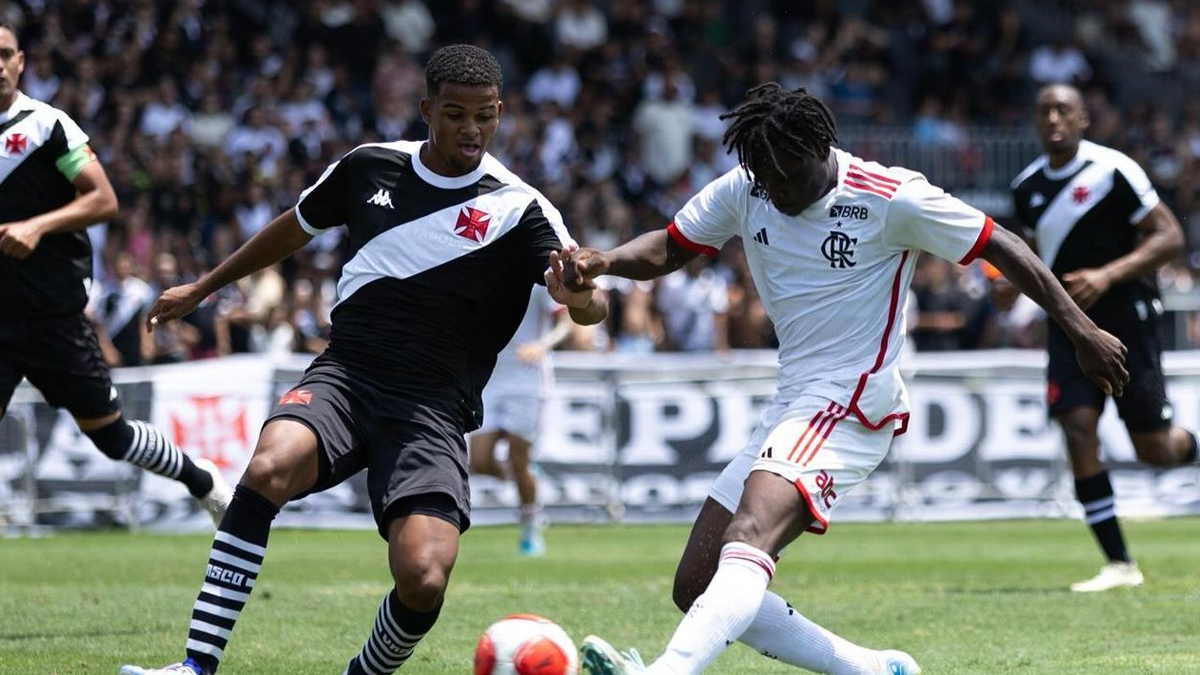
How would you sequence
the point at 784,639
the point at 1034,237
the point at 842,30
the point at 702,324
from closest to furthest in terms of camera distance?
the point at 784,639
the point at 1034,237
the point at 702,324
the point at 842,30

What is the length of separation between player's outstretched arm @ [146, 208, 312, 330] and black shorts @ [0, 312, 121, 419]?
2.43 metres

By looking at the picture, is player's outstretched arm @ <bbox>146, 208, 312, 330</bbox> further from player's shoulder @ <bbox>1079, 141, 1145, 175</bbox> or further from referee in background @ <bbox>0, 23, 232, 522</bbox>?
player's shoulder @ <bbox>1079, 141, 1145, 175</bbox>

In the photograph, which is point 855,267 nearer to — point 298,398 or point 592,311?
point 592,311

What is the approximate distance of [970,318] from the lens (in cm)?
2225

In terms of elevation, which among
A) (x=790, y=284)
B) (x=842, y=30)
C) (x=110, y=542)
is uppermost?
(x=842, y=30)

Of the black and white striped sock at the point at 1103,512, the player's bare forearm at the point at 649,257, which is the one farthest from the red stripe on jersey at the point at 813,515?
the black and white striped sock at the point at 1103,512

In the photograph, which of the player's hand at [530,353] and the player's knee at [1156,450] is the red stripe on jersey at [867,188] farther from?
the player's hand at [530,353]

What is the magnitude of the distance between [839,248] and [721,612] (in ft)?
4.88

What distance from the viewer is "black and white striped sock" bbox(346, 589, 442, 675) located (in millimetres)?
6578

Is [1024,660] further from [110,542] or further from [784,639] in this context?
[110,542]

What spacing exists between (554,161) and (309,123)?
3535 mm

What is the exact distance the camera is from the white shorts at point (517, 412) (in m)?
14.7

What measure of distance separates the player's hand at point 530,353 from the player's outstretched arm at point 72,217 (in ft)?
18.2

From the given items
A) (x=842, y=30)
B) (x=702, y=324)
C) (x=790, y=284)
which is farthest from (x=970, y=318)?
(x=790, y=284)
